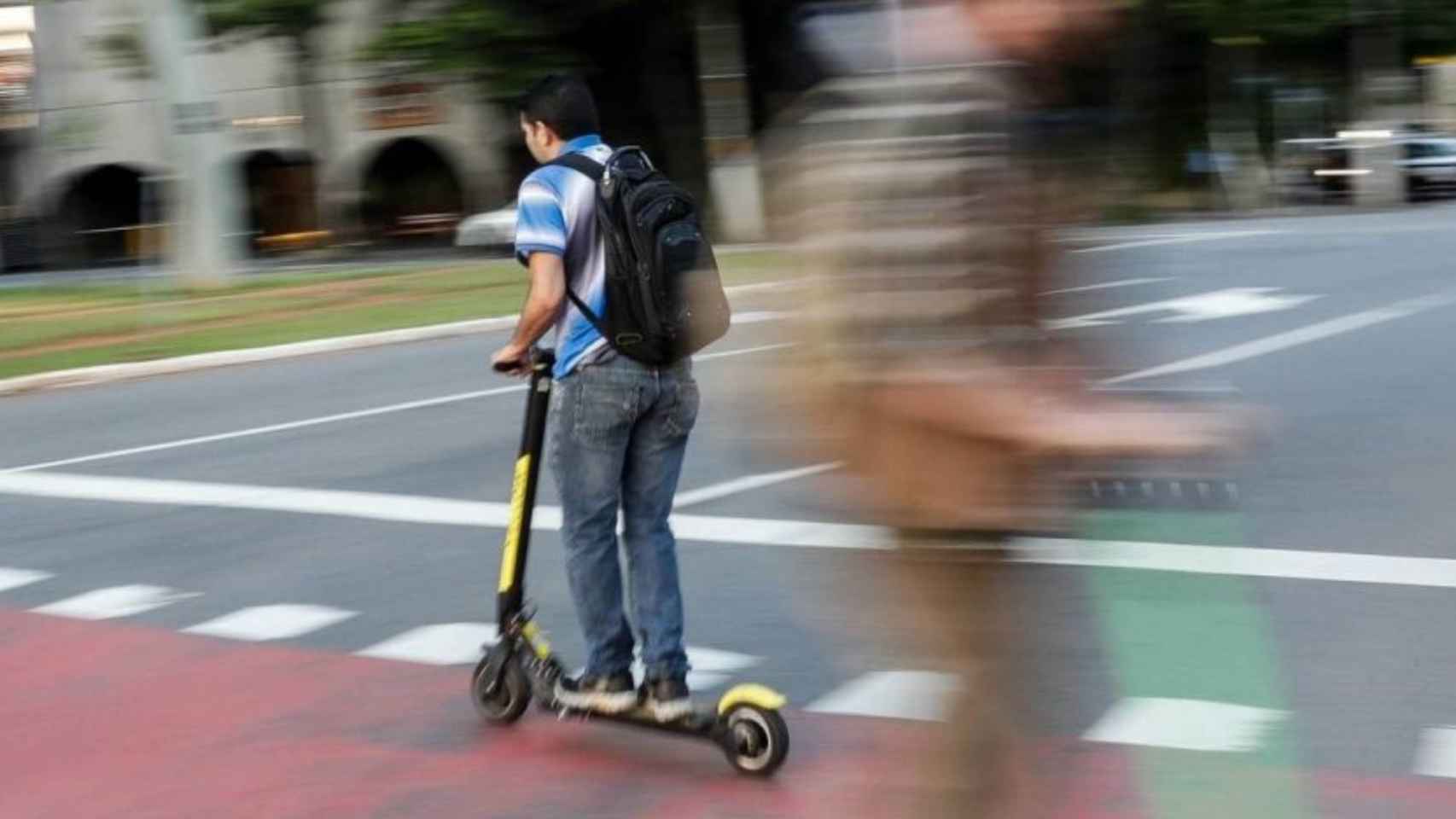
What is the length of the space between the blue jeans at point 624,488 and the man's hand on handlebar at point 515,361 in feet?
0.65

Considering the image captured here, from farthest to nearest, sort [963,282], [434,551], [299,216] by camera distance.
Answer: [299,216] < [434,551] < [963,282]

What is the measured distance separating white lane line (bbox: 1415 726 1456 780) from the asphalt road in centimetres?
1

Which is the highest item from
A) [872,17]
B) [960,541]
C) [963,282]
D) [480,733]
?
[872,17]

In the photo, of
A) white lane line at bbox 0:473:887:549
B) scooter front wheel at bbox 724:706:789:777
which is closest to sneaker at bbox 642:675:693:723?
scooter front wheel at bbox 724:706:789:777

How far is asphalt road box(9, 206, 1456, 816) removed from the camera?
3629mm

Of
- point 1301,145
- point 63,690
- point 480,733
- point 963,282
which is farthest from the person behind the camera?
point 1301,145

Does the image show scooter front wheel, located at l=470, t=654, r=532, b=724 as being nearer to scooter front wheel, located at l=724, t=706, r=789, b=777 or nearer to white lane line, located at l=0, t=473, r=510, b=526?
scooter front wheel, located at l=724, t=706, r=789, b=777

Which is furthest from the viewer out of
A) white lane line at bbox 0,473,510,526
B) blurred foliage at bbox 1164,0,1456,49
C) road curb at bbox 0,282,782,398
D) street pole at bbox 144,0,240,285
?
blurred foliage at bbox 1164,0,1456,49

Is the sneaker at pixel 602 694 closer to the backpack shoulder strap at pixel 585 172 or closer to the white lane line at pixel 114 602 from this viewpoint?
the backpack shoulder strap at pixel 585 172

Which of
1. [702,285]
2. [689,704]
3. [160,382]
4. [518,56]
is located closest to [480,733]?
[689,704]

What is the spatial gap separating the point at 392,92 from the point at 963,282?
2010 inches

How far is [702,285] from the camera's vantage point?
5738mm

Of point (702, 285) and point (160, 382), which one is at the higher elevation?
point (702, 285)

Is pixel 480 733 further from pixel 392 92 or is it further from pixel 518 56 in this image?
pixel 392 92
